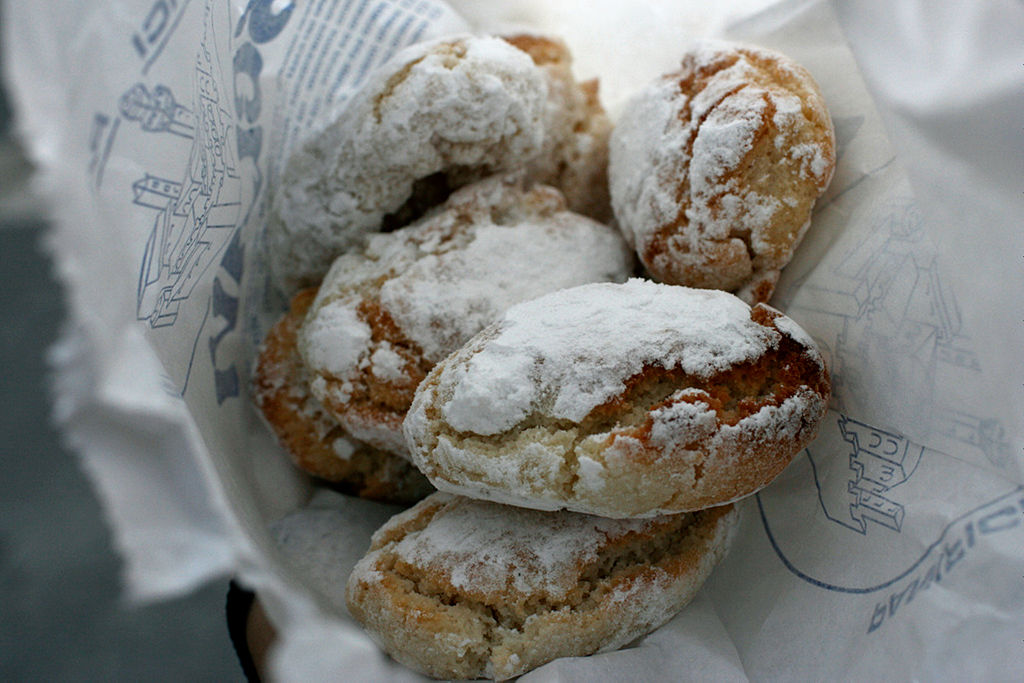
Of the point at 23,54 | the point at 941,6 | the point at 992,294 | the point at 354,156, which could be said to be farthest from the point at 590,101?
the point at 23,54

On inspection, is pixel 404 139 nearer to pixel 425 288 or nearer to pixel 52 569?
pixel 425 288

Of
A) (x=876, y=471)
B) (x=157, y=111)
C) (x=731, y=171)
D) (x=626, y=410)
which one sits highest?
(x=157, y=111)

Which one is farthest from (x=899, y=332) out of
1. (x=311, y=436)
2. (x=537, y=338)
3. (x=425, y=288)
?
(x=311, y=436)

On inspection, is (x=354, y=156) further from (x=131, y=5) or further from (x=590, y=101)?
(x=590, y=101)

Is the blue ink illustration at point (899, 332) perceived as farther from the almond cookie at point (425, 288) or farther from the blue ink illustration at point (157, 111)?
the blue ink illustration at point (157, 111)

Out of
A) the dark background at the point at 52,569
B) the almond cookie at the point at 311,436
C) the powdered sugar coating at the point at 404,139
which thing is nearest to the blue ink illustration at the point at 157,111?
the powdered sugar coating at the point at 404,139
